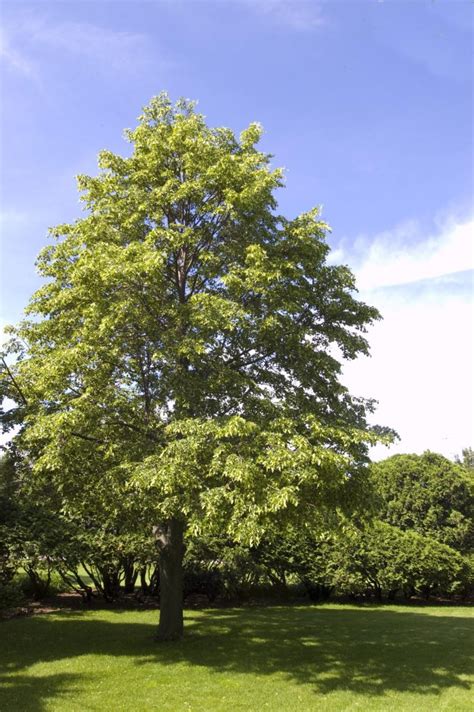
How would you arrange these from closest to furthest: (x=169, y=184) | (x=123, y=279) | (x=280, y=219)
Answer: (x=123, y=279) < (x=169, y=184) < (x=280, y=219)

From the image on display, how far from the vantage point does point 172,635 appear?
13.4m

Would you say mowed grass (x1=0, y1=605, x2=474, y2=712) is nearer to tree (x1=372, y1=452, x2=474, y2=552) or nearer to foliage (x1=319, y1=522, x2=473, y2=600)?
foliage (x1=319, y1=522, x2=473, y2=600)

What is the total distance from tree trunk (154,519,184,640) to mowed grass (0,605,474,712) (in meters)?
0.52

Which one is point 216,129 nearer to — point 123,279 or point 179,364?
point 123,279

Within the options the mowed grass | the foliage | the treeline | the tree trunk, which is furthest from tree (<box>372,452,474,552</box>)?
the tree trunk

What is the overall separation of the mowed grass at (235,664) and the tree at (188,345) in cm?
212

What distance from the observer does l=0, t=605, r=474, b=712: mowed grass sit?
918cm

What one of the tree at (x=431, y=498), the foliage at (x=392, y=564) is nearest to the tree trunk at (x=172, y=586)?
the foliage at (x=392, y=564)

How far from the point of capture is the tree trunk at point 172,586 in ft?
44.2

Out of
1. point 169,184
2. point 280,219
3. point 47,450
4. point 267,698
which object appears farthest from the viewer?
point 280,219

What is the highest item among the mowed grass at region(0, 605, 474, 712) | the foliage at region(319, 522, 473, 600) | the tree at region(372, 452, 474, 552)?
the tree at region(372, 452, 474, 552)

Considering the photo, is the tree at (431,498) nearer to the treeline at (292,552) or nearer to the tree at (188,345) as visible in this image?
the treeline at (292,552)

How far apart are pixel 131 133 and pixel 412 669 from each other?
15.8 meters

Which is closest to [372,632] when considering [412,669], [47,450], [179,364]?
[412,669]
